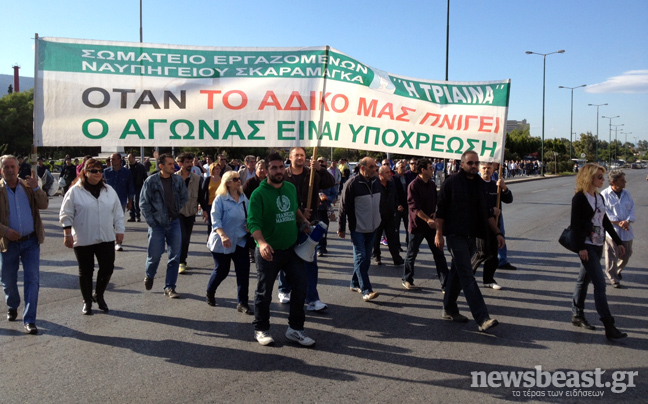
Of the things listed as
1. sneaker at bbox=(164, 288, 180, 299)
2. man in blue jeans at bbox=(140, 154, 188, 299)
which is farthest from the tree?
→ sneaker at bbox=(164, 288, 180, 299)

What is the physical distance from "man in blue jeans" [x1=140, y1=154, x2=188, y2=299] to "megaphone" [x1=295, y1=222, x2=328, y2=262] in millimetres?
2468

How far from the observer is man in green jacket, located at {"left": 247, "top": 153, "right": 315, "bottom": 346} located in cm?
528

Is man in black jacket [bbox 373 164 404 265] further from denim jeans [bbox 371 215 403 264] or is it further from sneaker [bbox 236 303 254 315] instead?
sneaker [bbox 236 303 254 315]

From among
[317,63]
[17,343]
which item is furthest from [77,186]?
[317,63]

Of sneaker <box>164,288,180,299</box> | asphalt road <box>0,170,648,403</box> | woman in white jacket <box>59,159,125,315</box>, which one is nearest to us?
asphalt road <box>0,170,648,403</box>

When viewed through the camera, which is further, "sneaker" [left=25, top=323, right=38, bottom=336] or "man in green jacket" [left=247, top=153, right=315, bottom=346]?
"sneaker" [left=25, top=323, right=38, bottom=336]

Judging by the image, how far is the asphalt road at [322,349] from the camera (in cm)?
427

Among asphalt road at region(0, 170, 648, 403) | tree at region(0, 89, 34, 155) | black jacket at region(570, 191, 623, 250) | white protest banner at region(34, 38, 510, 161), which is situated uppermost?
tree at region(0, 89, 34, 155)

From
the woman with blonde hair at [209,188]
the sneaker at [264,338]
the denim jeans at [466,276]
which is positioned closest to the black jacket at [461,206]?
the denim jeans at [466,276]

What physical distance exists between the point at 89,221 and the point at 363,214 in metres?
3.17

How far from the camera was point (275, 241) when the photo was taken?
17.4 ft

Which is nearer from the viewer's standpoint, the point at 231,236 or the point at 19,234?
the point at 19,234

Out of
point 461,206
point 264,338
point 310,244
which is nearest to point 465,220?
point 461,206

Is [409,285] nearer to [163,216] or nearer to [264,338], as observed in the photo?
[264,338]
